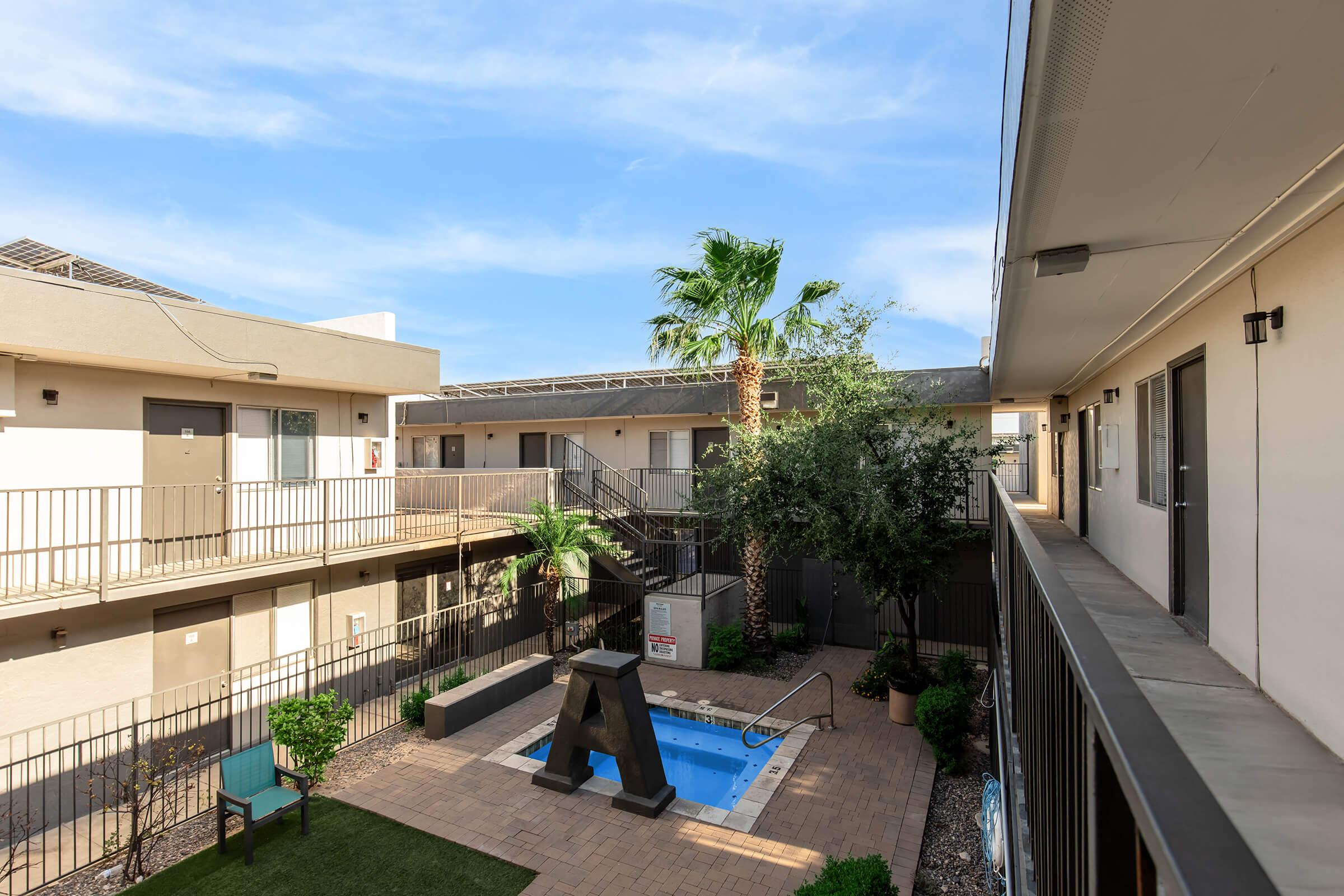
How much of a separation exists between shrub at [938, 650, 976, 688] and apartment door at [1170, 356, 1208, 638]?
3300 millimetres

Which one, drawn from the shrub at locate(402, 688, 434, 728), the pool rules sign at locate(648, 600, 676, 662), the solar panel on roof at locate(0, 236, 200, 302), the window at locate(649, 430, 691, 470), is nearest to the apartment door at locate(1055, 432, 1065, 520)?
the window at locate(649, 430, 691, 470)

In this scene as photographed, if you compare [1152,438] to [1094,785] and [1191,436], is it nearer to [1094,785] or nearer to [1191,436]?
[1191,436]

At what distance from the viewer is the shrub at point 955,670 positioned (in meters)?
9.82

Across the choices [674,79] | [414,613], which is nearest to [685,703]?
[414,613]

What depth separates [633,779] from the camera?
762 centimetres

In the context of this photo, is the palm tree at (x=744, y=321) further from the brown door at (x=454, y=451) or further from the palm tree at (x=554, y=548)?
the brown door at (x=454, y=451)

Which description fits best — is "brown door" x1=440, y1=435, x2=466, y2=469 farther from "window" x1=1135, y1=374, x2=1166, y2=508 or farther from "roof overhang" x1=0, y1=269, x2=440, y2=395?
"window" x1=1135, y1=374, x2=1166, y2=508

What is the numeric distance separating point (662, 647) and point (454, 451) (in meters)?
12.3

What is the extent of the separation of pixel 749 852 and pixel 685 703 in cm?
409

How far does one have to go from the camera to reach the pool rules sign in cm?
1270

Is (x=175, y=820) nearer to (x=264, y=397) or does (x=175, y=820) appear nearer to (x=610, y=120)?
(x=264, y=397)

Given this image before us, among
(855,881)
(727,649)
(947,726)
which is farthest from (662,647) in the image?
(855,881)

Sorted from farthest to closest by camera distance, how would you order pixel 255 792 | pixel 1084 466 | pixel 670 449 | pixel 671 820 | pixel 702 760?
1. pixel 670 449
2. pixel 1084 466
3. pixel 702 760
4. pixel 255 792
5. pixel 671 820

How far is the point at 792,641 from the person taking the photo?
13.5 metres
